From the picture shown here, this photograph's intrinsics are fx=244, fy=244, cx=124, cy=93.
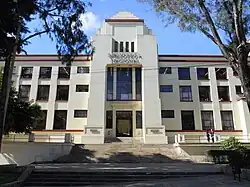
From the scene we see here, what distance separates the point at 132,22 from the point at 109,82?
7590 millimetres

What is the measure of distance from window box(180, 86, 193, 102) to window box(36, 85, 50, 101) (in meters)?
14.8

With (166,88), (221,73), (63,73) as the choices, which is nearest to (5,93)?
(63,73)

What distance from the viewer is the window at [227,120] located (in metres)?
25.6

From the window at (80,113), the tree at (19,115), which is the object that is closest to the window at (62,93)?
the window at (80,113)

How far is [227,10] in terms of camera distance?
1027 cm

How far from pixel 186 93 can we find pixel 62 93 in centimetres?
1368

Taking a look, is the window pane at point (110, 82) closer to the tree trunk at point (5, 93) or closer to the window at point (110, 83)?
the window at point (110, 83)

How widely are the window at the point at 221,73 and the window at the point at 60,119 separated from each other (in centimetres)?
1738

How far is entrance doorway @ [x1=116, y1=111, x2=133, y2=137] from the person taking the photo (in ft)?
81.2

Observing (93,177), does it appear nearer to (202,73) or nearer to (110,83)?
(110,83)

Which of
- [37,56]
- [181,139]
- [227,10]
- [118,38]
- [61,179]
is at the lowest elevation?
[61,179]

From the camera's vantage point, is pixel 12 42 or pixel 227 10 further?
pixel 12 42

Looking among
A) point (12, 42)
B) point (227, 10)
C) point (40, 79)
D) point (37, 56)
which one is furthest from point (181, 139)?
point (37, 56)

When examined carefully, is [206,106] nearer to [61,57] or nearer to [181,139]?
[181,139]
